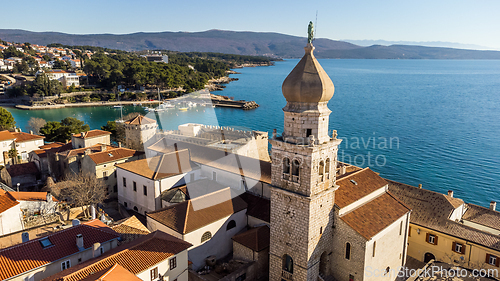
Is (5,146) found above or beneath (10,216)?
above

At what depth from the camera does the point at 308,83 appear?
1430 cm

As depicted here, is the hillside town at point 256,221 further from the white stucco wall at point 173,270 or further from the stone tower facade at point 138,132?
the stone tower facade at point 138,132

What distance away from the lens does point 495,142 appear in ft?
192

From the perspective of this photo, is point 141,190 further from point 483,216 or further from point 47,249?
point 483,216

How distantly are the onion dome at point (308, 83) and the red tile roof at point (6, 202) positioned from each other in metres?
17.9

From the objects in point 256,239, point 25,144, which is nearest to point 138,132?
point 25,144

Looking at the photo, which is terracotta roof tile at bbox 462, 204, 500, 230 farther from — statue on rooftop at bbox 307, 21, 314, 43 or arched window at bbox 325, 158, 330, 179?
statue on rooftop at bbox 307, 21, 314, 43

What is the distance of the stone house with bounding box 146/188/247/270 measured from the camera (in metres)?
19.1

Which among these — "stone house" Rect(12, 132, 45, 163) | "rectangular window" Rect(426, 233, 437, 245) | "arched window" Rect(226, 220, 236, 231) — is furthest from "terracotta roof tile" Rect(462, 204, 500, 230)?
"stone house" Rect(12, 132, 45, 163)

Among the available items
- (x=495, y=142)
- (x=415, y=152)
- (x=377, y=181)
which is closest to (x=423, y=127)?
(x=495, y=142)

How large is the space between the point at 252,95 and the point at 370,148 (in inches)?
2809

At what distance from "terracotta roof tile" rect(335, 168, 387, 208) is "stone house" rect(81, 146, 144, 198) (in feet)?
69.6

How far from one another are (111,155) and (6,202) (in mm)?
11018

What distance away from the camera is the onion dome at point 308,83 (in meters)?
14.3
